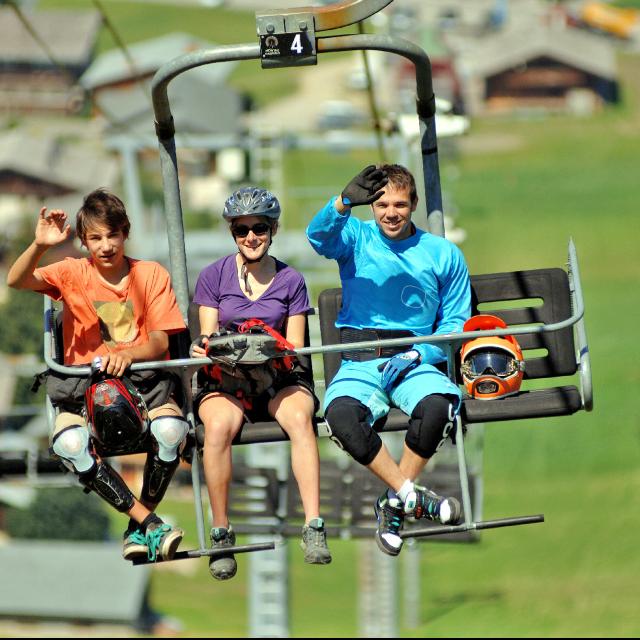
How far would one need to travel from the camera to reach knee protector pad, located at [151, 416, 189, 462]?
7.12 meters

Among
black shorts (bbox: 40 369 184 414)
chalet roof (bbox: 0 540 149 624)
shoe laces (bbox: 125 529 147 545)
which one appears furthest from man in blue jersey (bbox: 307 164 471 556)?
chalet roof (bbox: 0 540 149 624)

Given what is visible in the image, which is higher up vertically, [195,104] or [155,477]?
[195,104]

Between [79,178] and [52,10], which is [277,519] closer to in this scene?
[79,178]

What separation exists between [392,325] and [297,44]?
1.33 meters

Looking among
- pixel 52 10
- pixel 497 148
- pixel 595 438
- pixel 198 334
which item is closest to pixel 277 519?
pixel 198 334

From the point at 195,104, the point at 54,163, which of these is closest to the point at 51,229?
the point at 54,163

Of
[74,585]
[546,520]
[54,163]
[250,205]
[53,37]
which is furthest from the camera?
[53,37]

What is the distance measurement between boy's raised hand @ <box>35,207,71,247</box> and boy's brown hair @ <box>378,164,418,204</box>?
4.58 feet

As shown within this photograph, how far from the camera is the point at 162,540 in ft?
23.1

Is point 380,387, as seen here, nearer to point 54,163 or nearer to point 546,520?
point 546,520

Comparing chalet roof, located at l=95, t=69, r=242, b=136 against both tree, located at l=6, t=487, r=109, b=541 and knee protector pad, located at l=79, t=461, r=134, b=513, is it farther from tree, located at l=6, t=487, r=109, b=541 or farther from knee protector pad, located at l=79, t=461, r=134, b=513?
knee protector pad, located at l=79, t=461, r=134, b=513

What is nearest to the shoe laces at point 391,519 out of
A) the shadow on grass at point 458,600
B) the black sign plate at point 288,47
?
the black sign plate at point 288,47

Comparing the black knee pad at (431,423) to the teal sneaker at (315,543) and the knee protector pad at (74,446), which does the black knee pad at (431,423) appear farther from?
the knee protector pad at (74,446)

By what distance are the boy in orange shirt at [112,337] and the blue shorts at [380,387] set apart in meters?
0.73
